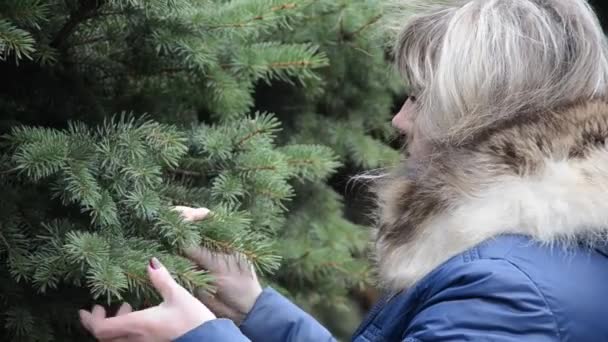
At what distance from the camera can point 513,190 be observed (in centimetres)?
127

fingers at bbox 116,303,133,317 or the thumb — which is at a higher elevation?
the thumb

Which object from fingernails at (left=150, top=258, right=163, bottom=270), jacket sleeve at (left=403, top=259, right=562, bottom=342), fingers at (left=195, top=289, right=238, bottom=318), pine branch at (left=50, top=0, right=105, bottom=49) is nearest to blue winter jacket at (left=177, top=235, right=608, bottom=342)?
jacket sleeve at (left=403, top=259, right=562, bottom=342)

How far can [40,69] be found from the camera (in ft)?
5.29

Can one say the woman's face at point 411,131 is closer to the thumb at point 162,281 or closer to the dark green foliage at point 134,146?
the dark green foliage at point 134,146

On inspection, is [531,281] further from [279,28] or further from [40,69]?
[279,28]

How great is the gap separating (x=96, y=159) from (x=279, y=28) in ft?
2.76

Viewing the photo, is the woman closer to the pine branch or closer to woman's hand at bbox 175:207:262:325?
woman's hand at bbox 175:207:262:325

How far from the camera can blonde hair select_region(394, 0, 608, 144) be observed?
1.33m

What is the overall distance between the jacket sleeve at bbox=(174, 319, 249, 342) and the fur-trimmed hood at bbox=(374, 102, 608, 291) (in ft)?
0.88

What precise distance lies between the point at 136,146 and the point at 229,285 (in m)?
0.40

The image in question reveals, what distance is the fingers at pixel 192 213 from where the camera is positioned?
1.44m

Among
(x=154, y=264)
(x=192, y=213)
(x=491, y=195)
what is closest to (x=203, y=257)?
(x=192, y=213)

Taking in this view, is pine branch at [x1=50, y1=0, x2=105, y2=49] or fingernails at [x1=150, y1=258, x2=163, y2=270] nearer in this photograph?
fingernails at [x1=150, y1=258, x2=163, y2=270]

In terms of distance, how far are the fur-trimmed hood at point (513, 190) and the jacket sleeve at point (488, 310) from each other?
0.27ft
